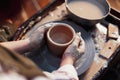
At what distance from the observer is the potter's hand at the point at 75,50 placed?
1.23 metres

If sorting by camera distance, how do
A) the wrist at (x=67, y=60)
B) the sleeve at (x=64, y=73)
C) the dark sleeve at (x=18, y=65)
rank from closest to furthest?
the dark sleeve at (x=18, y=65) < the sleeve at (x=64, y=73) < the wrist at (x=67, y=60)

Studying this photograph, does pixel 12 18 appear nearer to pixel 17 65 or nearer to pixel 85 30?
pixel 85 30

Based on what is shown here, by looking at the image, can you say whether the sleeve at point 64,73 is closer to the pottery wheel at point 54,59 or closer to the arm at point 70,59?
the arm at point 70,59

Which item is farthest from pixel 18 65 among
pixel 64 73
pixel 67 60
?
pixel 67 60

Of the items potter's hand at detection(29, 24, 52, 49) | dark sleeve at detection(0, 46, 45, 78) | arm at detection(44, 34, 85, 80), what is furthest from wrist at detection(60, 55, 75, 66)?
dark sleeve at detection(0, 46, 45, 78)

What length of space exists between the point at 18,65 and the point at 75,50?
2.24ft

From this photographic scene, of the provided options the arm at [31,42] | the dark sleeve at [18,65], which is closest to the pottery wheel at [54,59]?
the arm at [31,42]

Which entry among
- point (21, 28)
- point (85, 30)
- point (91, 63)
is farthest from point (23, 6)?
point (91, 63)

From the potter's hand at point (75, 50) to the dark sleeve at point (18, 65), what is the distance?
0.64m

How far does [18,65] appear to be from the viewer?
0.58 meters

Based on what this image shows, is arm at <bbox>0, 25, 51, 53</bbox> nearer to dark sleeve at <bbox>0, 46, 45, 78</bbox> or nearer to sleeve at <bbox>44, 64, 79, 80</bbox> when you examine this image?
sleeve at <bbox>44, 64, 79, 80</bbox>

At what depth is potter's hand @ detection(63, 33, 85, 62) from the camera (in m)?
1.23

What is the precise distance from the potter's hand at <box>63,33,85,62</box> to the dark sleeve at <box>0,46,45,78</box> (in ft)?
2.10

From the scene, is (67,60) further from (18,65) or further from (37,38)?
(18,65)
